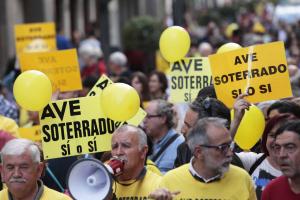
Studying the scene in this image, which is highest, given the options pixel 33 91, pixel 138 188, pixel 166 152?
pixel 33 91

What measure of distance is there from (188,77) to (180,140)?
2.75 feet

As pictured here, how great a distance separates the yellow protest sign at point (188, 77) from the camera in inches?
359

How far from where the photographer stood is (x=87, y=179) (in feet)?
20.0

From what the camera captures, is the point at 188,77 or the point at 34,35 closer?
the point at 188,77

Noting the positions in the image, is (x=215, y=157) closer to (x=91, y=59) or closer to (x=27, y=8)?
(x=91, y=59)

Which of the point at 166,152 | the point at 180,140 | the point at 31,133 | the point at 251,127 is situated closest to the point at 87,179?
the point at 251,127

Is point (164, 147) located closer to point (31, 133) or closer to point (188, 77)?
point (188, 77)

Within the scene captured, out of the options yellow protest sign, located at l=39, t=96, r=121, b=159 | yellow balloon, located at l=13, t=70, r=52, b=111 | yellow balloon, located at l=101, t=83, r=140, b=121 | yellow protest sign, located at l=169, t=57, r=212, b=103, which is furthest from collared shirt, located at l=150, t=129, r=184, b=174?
yellow balloon, located at l=13, t=70, r=52, b=111

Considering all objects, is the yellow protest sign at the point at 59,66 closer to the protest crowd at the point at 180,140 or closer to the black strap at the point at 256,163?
the protest crowd at the point at 180,140

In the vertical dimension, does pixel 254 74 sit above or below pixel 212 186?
above

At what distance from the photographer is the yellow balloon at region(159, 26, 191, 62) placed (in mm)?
8531

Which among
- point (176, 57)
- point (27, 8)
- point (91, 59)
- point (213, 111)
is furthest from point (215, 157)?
point (27, 8)

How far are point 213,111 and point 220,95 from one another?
57 centimetres

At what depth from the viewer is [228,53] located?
→ 7.83 m
